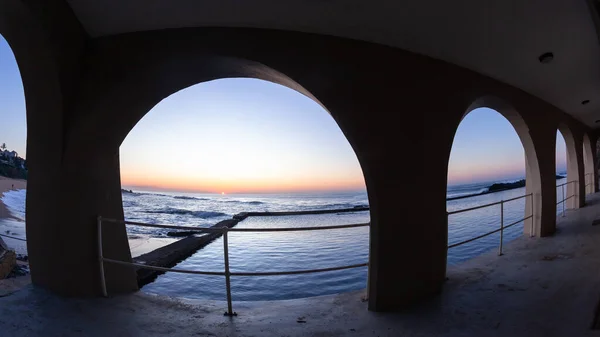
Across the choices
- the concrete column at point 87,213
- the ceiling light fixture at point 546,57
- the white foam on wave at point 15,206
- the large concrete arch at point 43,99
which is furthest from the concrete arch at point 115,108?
the white foam on wave at point 15,206

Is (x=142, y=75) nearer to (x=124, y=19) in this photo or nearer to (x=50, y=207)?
(x=124, y=19)

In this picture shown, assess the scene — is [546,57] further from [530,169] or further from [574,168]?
[574,168]

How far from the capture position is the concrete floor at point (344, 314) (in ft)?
5.99

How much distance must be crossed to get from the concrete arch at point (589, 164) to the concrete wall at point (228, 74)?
895 centimetres

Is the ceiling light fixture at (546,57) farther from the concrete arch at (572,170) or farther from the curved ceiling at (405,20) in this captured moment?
the concrete arch at (572,170)

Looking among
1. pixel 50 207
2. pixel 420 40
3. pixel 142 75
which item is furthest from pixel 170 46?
pixel 420 40

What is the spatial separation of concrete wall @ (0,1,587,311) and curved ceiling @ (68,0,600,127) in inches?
3.7

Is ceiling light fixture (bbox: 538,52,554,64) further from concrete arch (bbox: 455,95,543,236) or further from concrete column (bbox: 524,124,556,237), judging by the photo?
concrete column (bbox: 524,124,556,237)

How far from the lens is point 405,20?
206 centimetres

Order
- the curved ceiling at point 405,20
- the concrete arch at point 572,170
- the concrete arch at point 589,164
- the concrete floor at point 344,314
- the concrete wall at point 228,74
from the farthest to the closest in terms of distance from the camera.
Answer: the concrete arch at point 589,164 < the concrete arch at point 572,170 < the concrete wall at point 228,74 < the curved ceiling at point 405,20 < the concrete floor at point 344,314

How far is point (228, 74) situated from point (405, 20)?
151cm

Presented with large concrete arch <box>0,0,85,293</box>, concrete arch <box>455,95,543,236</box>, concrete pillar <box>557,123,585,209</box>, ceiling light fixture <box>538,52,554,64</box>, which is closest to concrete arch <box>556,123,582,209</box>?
concrete pillar <box>557,123,585,209</box>

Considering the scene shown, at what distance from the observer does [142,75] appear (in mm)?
2268

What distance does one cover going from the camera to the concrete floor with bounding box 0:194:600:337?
183 centimetres
